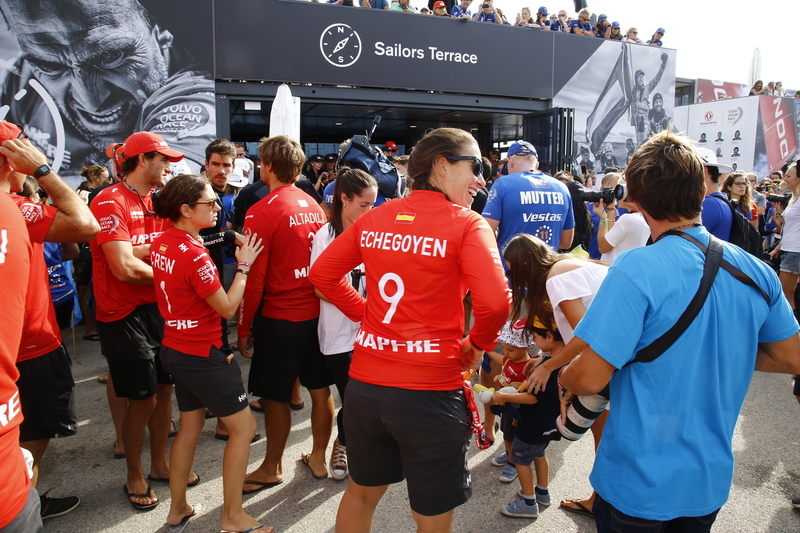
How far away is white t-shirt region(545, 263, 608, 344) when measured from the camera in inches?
90.7

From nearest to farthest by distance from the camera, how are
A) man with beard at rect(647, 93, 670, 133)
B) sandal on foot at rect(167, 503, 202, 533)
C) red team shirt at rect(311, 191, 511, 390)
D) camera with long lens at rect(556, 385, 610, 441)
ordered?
camera with long lens at rect(556, 385, 610, 441) → red team shirt at rect(311, 191, 511, 390) → sandal on foot at rect(167, 503, 202, 533) → man with beard at rect(647, 93, 670, 133)

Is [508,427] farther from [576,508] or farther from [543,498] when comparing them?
[576,508]

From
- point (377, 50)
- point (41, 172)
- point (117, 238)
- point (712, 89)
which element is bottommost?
point (117, 238)

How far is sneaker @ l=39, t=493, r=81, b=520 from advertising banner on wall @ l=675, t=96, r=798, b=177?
58.3 feet

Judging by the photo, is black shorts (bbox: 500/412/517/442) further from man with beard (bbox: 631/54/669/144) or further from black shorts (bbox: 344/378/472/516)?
man with beard (bbox: 631/54/669/144)

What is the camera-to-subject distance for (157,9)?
7.90 metres

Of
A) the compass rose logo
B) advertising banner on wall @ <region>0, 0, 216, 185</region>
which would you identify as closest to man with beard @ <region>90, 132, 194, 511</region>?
advertising banner on wall @ <region>0, 0, 216, 185</region>

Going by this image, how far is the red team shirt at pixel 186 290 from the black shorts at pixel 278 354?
1.34 feet

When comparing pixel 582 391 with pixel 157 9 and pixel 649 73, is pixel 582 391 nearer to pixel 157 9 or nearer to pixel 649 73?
pixel 157 9

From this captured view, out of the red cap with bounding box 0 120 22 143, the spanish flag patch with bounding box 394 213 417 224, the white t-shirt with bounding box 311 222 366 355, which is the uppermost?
the red cap with bounding box 0 120 22 143

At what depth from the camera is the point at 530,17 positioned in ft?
40.3

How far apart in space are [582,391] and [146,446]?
3322mm

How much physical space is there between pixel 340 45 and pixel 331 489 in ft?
26.2

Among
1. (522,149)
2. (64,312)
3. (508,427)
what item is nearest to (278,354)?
(508,427)
